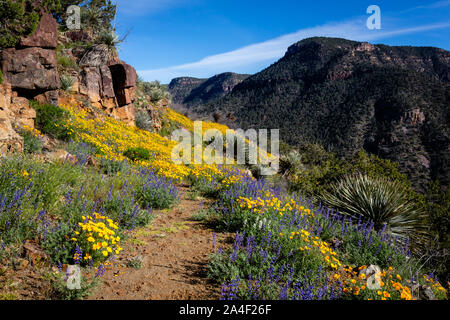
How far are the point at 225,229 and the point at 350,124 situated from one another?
48206 mm

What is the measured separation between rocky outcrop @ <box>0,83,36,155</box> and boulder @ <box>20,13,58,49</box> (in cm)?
191

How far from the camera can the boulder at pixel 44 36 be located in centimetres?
909

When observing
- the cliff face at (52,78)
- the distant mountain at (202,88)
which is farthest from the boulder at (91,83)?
the distant mountain at (202,88)

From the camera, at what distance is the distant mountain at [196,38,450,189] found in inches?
1542

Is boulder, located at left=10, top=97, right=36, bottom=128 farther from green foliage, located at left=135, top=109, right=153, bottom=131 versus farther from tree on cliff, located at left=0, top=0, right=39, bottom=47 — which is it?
green foliage, located at left=135, top=109, right=153, bottom=131

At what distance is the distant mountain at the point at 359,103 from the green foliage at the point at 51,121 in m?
24.2

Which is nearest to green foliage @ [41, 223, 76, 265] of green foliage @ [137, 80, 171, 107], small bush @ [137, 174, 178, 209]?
small bush @ [137, 174, 178, 209]

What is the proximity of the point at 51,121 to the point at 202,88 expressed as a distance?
472ft

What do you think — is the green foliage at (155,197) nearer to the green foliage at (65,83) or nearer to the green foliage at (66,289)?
the green foliage at (66,289)

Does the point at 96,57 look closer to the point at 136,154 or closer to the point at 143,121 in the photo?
the point at 143,121

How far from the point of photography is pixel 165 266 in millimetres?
3611
